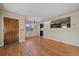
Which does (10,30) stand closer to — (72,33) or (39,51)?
(39,51)

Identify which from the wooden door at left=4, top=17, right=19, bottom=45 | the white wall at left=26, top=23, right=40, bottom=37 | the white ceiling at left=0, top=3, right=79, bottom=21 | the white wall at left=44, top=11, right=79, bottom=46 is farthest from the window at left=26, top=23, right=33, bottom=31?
the white ceiling at left=0, top=3, right=79, bottom=21

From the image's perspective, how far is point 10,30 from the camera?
15.8 ft

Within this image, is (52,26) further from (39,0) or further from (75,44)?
(39,0)

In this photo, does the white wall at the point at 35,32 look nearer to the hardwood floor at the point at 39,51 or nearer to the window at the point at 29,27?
the window at the point at 29,27

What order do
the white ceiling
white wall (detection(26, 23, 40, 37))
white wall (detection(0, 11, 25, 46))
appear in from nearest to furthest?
the white ceiling
white wall (detection(0, 11, 25, 46))
white wall (detection(26, 23, 40, 37))

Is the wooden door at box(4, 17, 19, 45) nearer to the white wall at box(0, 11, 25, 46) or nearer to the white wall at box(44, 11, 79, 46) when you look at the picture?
the white wall at box(0, 11, 25, 46)

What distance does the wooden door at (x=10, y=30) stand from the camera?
4.57 meters

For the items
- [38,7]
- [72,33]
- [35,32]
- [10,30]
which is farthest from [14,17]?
[35,32]

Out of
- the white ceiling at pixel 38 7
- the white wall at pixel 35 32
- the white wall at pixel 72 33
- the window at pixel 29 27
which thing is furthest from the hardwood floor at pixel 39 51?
the window at pixel 29 27

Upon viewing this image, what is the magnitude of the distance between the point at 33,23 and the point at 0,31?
629 centimetres

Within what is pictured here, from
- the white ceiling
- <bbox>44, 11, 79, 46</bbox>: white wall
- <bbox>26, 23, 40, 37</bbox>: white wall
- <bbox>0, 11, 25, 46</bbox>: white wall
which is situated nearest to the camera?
the white ceiling

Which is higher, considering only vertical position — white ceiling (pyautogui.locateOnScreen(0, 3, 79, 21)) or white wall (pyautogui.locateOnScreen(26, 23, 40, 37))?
white ceiling (pyautogui.locateOnScreen(0, 3, 79, 21))

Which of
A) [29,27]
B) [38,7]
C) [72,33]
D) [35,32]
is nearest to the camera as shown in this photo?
[38,7]

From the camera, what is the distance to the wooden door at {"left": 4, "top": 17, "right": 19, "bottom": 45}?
457 centimetres
